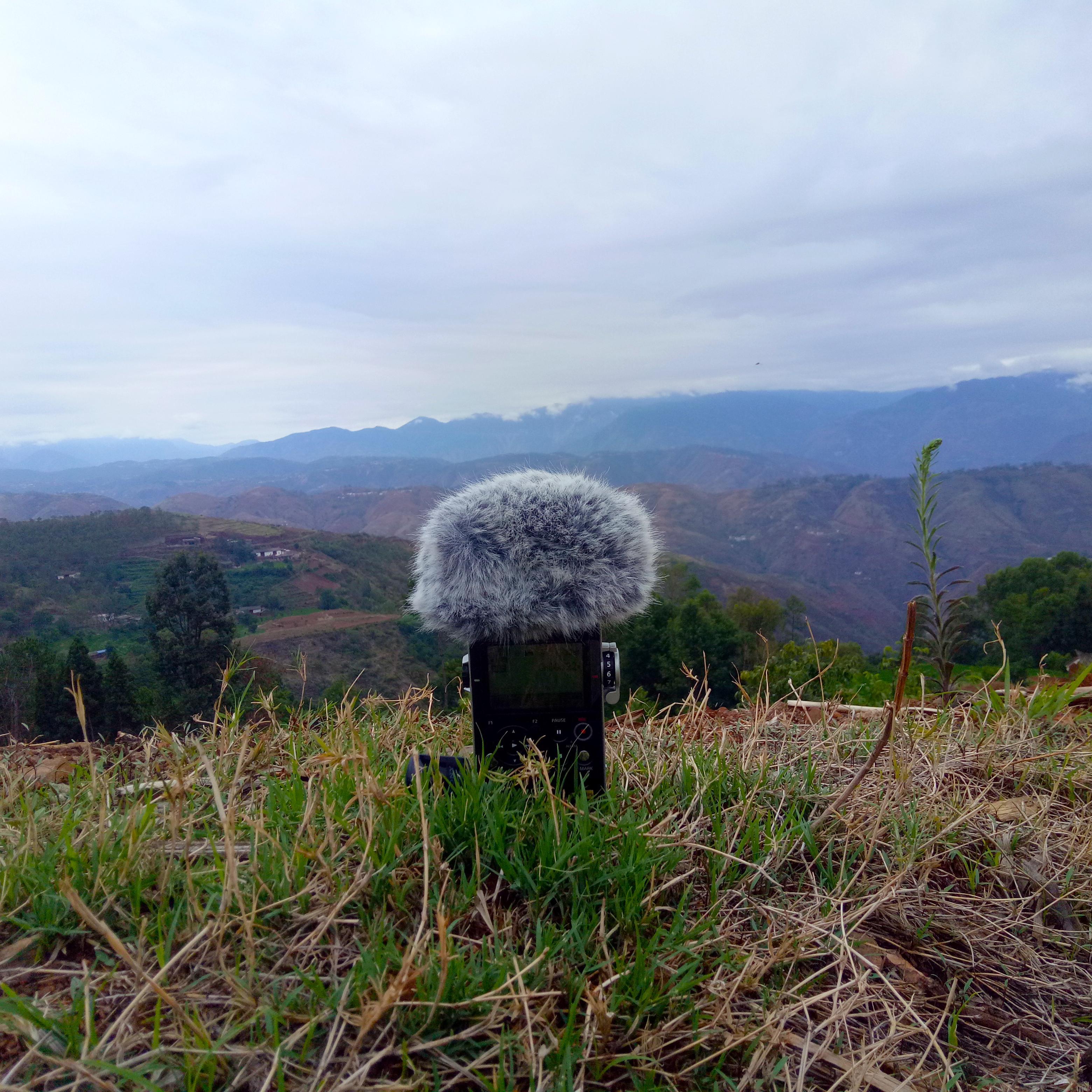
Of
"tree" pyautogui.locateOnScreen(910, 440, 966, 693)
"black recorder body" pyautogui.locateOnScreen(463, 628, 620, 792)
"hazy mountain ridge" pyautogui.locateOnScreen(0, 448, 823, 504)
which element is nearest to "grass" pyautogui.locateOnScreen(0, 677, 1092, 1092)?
"black recorder body" pyautogui.locateOnScreen(463, 628, 620, 792)

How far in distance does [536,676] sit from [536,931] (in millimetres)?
855

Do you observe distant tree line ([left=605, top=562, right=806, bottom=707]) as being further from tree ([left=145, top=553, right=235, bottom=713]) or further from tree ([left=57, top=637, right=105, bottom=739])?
tree ([left=57, top=637, right=105, bottom=739])

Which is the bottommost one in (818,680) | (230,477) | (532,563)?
(818,680)

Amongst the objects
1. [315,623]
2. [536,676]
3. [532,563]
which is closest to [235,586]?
[315,623]

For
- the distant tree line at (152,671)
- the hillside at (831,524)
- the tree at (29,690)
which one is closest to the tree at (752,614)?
the hillside at (831,524)

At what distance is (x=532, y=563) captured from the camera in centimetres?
225

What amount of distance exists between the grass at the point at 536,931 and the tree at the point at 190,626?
24.3 ft

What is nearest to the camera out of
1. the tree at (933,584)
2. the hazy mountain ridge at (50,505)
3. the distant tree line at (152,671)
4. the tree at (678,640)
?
the tree at (933,584)

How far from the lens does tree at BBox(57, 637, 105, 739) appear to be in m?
6.36

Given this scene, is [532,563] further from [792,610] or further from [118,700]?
[792,610]

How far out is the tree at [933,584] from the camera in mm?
3264

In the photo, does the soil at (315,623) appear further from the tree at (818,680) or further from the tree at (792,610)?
the tree at (818,680)

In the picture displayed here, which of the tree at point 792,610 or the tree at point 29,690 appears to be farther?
the tree at point 792,610

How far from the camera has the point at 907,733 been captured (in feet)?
9.57
